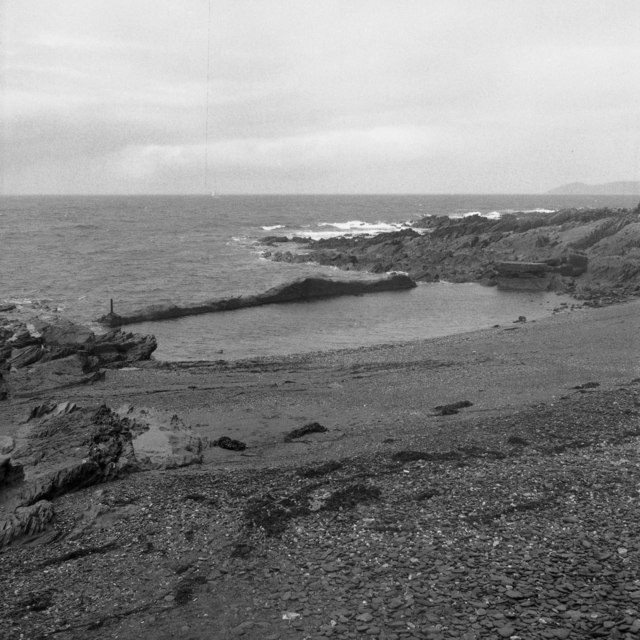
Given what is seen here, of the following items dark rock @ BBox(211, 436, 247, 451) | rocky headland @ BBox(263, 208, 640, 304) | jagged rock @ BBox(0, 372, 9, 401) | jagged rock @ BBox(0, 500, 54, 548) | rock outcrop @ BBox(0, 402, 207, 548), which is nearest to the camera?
jagged rock @ BBox(0, 500, 54, 548)

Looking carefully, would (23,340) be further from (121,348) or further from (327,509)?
(327,509)

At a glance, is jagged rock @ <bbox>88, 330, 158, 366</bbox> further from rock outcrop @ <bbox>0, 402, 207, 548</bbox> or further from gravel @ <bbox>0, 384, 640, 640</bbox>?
gravel @ <bbox>0, 384, 640, 640</bbox>

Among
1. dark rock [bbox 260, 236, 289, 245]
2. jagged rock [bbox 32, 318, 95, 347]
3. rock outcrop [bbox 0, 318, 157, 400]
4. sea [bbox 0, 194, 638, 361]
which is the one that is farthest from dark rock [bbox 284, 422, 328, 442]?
dark rock [bbox 260, 236, 289, 245]

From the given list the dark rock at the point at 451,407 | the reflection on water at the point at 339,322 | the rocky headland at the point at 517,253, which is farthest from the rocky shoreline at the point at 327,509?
the rocky headland at the point at 517,253

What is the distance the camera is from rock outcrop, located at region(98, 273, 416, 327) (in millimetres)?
38188

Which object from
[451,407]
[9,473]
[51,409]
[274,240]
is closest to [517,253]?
[274,240]

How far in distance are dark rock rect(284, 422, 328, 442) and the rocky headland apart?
31.6 m

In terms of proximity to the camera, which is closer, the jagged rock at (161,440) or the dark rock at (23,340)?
the jagged rock at (161,440)

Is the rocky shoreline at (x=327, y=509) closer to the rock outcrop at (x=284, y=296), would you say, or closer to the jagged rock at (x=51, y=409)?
the jagged rock at (x=51, y=409)

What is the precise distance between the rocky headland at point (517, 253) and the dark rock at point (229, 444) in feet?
111

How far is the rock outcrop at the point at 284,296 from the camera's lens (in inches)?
1503

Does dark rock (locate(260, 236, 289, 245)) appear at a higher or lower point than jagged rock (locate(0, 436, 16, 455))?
higher

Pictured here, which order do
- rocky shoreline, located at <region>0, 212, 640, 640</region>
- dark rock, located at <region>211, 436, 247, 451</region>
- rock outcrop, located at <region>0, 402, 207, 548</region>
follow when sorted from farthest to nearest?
dark rock, located at <region>211, 436, 247, 451</region>, rock outcrop, located at <region>0, 402, 207, 548</region>, rocky shoreline, located at <region>0, 212, 640, 640</region>

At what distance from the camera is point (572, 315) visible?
125 feet
